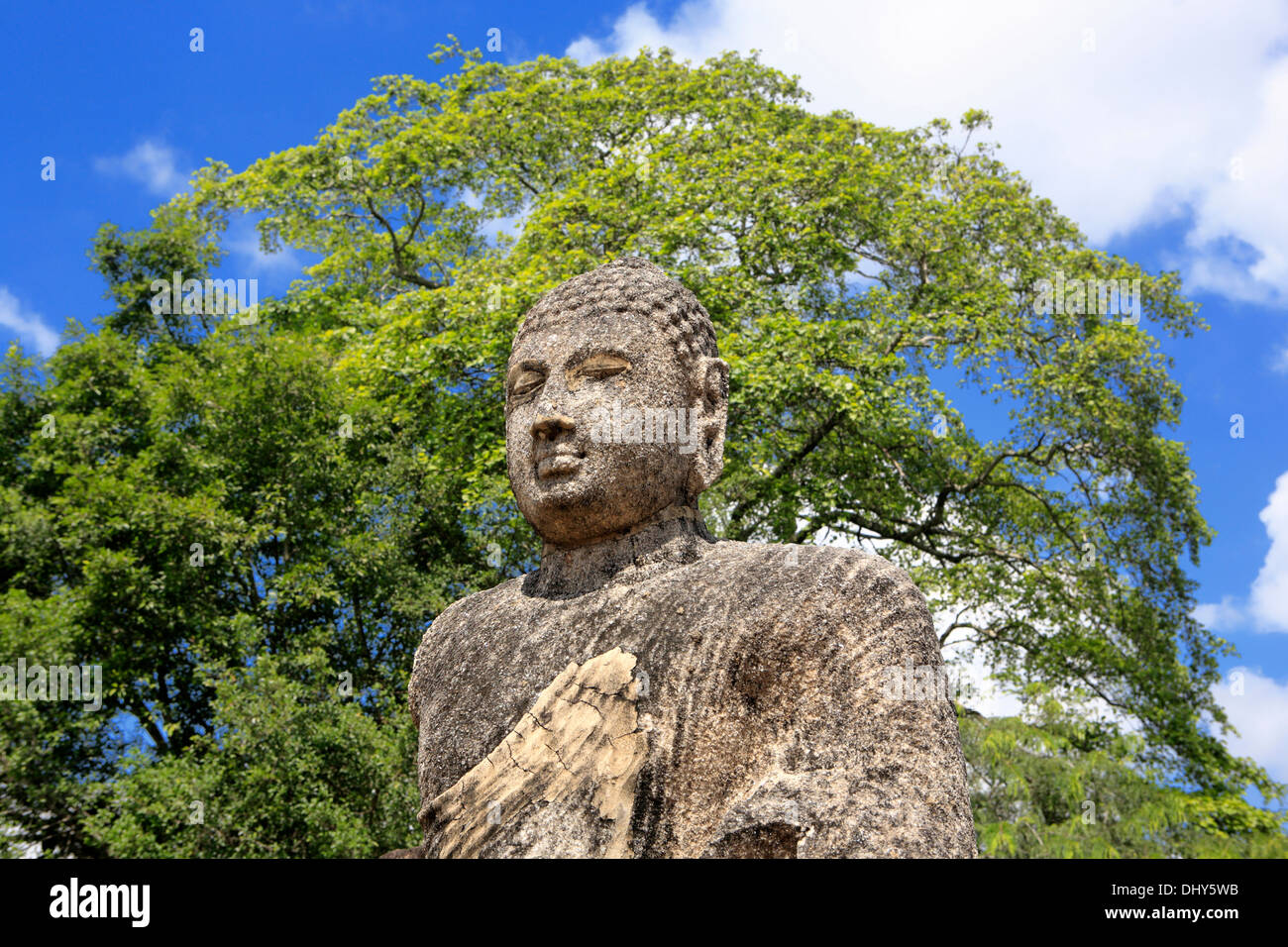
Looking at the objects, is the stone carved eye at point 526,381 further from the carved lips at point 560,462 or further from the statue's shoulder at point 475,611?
the statue's shoulder at point 475,611

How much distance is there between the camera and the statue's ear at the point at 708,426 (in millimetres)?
5434

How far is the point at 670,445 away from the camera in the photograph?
5.24 m

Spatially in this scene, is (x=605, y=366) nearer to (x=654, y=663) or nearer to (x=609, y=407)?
(x=609, y=407)

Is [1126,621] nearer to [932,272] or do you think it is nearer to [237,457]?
[932,272]

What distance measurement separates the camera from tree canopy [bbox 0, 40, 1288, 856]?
512 inches

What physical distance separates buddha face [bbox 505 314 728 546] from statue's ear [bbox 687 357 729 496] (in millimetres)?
10

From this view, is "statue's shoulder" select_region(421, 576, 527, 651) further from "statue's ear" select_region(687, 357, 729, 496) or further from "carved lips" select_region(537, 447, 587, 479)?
"statue's ear" select_region(687, 357, 729, 496)

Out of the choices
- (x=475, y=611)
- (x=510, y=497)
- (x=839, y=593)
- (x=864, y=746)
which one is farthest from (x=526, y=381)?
(x=510, y=497)

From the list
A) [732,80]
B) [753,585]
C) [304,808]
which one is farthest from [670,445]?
[732,80]

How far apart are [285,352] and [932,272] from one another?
8620mm

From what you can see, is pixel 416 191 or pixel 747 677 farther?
Answer: pixel 416 191

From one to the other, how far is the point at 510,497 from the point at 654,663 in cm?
860

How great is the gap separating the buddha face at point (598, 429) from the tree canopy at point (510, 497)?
7.57 m

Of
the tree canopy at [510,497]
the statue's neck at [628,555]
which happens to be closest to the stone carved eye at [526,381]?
the statue's neck at [628,555]
